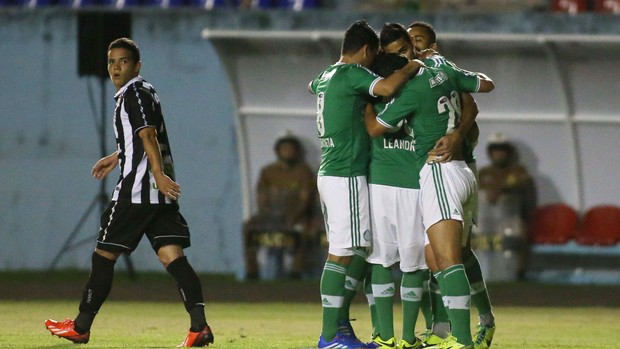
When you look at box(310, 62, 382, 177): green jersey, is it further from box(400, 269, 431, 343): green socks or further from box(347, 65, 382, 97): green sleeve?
box(400, 269, 431, 343): green socks

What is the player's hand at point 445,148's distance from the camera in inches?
314

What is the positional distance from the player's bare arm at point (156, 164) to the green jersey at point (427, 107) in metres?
1.40

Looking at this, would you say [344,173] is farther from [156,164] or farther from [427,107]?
[156,164]

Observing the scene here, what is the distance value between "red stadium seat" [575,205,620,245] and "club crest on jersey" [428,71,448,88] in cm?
917

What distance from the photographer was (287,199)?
17.2 meters

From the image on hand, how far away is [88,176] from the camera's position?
1870 cm

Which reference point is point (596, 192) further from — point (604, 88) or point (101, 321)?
point (101, 321)

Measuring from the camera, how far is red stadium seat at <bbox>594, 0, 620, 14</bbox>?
59.7 feet

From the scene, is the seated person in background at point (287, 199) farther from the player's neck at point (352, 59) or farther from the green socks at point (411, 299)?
the green socks at point (411, 299)

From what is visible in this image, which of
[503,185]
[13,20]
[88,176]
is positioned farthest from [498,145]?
[13,20]

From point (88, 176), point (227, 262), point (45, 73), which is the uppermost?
point (45, 73)

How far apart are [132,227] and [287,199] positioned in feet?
28.3

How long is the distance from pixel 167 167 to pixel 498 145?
8667mm

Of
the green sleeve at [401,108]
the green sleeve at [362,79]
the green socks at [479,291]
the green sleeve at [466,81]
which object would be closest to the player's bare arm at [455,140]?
the green sleeve at [466,81]
